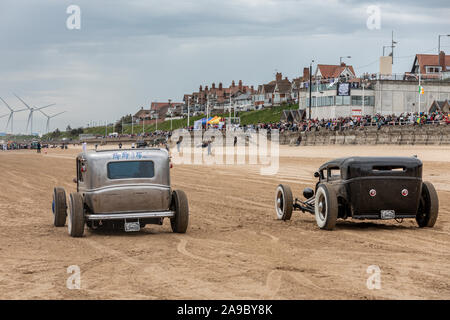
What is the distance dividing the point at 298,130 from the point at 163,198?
60015mm

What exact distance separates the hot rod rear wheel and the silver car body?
299 cm

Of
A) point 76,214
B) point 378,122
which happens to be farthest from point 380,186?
point 378,122

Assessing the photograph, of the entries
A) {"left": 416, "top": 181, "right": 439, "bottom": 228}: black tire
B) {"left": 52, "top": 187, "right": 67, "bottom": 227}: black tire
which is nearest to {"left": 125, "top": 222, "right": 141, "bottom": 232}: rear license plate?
{"left": 52, "top": 187, "right": 67, "bottom": 227}: black tire

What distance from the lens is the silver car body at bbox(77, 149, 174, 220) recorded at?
12.6 m

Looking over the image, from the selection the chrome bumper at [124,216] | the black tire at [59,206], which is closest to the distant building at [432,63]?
the black tire at [59,206]

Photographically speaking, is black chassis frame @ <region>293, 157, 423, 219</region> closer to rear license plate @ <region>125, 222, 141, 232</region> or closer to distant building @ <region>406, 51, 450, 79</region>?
rear license plate @ <region>125, 222, 141, 232</region>

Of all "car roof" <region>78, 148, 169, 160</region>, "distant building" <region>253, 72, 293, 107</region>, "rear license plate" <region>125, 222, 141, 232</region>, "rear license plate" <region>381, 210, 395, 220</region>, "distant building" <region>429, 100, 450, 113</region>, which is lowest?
"rear license plate" <region>125, 222, 141, 232</region>

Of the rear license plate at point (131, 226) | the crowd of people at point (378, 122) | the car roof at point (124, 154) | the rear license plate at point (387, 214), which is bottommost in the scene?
the rear license plate at point (131, 226)

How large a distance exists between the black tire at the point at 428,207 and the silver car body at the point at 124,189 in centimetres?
510

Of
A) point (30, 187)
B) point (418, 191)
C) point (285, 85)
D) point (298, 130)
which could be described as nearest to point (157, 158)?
point (418, 191)

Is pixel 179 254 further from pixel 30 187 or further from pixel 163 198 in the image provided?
pixel 30 187

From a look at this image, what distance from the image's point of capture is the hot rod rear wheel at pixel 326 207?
43.0 ft

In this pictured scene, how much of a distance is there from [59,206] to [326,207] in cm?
548

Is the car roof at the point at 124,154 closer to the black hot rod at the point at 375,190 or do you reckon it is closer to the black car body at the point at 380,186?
the black hot rod at the point at 375,190
